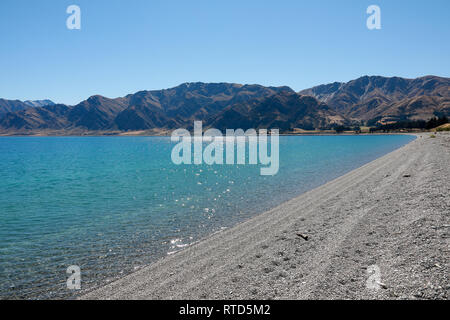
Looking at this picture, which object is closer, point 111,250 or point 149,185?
point 111,250

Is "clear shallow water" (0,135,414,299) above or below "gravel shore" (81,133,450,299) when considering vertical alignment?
below

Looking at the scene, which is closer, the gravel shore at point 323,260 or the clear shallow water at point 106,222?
the gravel shore at point 323,260

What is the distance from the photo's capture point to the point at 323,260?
11.3 meters

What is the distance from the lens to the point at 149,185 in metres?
40.4

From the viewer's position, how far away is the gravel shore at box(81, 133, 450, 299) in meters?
8.81

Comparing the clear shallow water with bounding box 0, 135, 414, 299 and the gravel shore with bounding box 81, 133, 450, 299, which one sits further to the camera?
the clear shallow water with bounding box 0, 135, 414, 299

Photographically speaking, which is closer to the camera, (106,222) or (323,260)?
(323,260)

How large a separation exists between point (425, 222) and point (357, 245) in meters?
3.73

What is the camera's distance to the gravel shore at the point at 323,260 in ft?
28.9

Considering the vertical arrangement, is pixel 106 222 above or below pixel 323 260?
below

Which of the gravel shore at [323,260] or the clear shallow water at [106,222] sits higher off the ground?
the gravel shore at [323,260]
